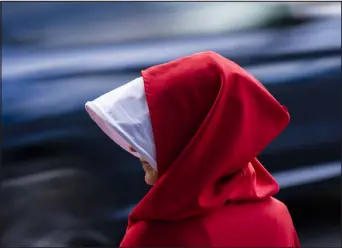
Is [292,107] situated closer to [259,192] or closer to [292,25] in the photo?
[292,25]

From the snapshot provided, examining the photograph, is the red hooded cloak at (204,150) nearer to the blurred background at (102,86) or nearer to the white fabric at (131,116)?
the white fabric at (131,116)

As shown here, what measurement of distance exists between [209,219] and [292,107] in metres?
0.66

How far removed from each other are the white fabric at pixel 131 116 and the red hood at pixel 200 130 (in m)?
0.02

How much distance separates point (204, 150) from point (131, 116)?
0.42 ft

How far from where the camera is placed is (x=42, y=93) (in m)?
1.28

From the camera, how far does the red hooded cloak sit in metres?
0.78

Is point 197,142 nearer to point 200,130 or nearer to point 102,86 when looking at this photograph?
point 200,130

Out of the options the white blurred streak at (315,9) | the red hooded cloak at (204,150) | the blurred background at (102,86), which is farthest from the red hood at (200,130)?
the white blurred streak at (315,9)

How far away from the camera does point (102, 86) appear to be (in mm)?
1311

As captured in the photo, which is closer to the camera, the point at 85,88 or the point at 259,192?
the point at 259,192

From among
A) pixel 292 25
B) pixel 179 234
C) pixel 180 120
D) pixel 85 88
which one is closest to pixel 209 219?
pixel 179 234

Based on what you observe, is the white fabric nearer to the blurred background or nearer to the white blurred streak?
the blurred background

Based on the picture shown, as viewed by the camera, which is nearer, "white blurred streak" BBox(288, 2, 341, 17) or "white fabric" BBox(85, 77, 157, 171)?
"white fabric" BBox(85, 77, 157, 171)

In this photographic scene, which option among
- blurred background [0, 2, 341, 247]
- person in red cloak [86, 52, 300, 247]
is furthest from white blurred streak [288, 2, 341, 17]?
person in red cloak [86, 52, 300, 247]
